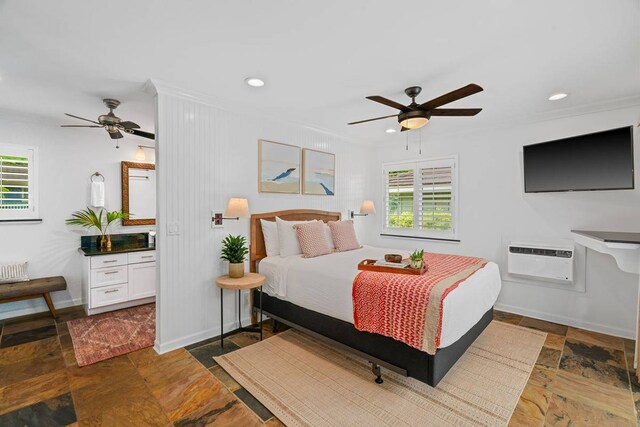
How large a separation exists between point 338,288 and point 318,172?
2266mm

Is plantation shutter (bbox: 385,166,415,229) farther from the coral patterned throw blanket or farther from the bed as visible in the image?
the coral patterned throw blanket

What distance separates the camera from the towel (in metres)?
4.33

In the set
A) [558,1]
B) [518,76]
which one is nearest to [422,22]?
[558,1]

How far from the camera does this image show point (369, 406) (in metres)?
2.19

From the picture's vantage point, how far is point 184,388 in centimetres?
239

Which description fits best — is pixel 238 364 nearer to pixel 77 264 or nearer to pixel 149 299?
pixel 149 299

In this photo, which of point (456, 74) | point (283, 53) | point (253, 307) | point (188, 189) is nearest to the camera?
point (283, 53)

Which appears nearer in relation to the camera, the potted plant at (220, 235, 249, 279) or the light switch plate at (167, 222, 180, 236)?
the light switch plate at (167, 222, 180, 236)

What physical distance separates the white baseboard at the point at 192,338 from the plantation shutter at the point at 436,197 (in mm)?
3151

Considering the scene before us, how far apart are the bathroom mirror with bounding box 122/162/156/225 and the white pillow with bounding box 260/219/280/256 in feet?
7.62

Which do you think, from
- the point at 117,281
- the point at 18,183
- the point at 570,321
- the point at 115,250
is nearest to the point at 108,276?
the point at 117,281

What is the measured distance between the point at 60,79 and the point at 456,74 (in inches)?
141

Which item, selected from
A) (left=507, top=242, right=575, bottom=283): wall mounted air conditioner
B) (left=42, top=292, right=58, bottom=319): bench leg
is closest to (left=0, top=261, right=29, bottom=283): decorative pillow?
(left=42, top=292, right=58, bottom=319): bench leg

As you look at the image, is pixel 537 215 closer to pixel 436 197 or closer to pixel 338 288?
pixel 436 197
